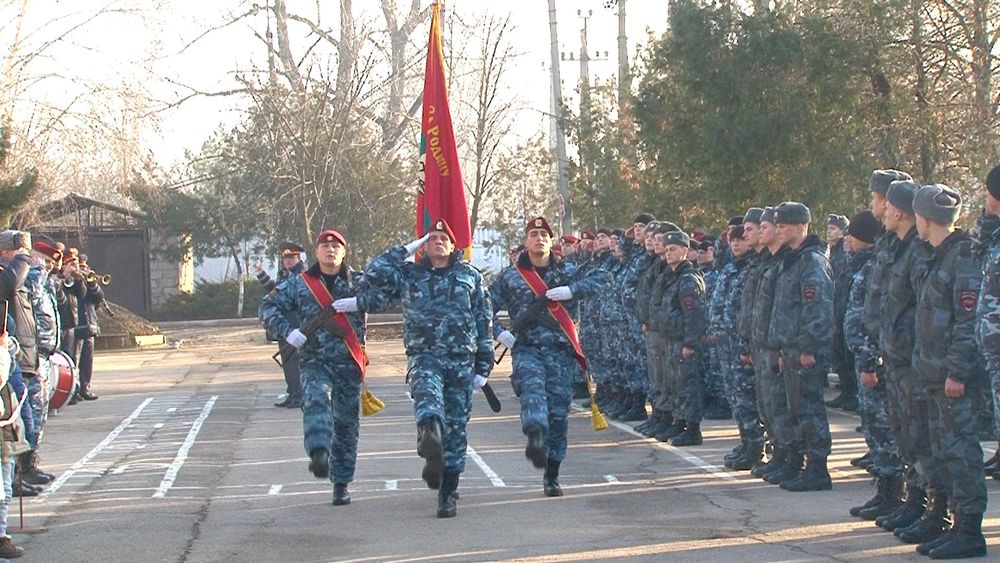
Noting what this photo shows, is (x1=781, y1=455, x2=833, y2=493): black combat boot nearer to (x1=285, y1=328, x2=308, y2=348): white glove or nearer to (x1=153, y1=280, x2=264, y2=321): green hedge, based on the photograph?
(x1=285, y1=328, x2=308, y2=348): white glove

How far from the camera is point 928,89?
23578 millimetres

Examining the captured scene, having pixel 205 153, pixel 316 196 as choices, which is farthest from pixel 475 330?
pixel 205 153

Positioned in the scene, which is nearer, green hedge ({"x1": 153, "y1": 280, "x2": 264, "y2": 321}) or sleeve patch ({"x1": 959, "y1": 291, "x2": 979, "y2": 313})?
sleeve patch ({"x1": 959, "y1": 291, "x2": 979, "y2": 313})

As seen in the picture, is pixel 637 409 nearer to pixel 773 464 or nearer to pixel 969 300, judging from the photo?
pixel 773 464

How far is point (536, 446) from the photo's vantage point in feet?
37.9

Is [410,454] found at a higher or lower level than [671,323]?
lower

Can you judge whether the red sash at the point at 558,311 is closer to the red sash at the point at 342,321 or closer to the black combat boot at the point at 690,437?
the red sash at the point at 342,321

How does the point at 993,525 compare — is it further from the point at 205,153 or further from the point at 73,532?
the point at 205,153

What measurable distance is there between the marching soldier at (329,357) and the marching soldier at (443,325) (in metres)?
0.28

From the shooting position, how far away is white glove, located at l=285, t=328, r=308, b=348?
452 inches

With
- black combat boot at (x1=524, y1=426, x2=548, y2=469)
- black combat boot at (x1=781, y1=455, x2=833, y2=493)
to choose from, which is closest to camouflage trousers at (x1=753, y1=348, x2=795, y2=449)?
black combat boot at (x1=781, y1=455, x2=833, y2=493)

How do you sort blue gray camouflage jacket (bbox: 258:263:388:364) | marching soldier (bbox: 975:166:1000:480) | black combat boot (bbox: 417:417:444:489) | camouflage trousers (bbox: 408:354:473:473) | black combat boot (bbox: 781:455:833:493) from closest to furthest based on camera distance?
marching soldier (bbox: 975:166:1000:480)
black combat boot (bbox: 417:417:444:489)
camouflage trousers (bbox: 408:354:473:473)
blue gray camouflage jacket (bbox: 258:263:388:364)
black combat boot (bbox: 781:455:833:493)

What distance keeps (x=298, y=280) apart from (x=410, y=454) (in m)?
3.50

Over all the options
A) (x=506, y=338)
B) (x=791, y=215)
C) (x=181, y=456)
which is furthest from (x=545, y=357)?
(x=181, y=456)
